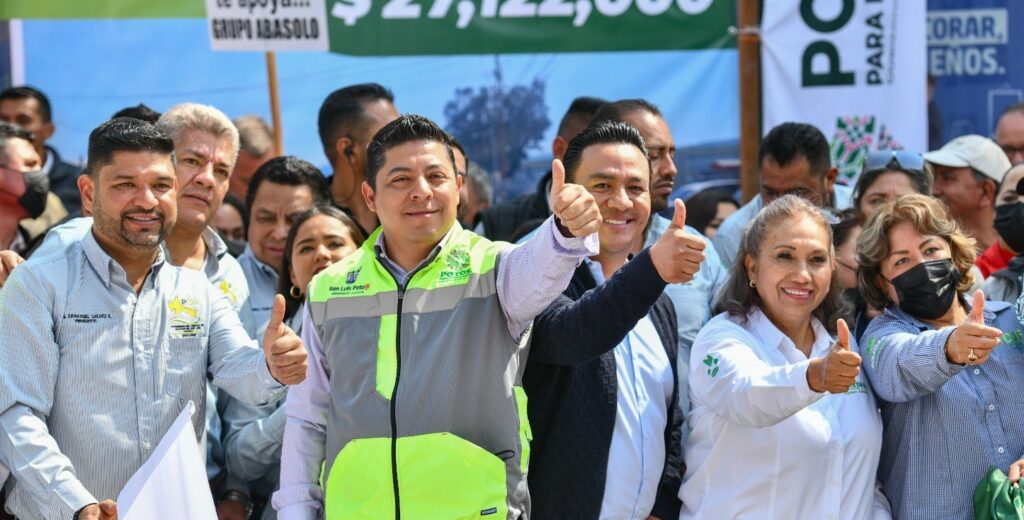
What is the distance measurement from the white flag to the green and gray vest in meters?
0.47

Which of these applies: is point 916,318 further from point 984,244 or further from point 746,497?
point 984,244

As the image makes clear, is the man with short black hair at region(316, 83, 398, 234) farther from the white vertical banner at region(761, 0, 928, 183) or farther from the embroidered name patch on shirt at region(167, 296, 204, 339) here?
the white vertical banner at region(761, 0, 928, 183)

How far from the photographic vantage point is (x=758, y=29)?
7.08 meters

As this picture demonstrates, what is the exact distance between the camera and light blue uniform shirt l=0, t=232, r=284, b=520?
3848 millimetres

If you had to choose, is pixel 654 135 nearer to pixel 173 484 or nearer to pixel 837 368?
pixel 837 368

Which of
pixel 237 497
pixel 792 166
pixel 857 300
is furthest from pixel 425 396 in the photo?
pixel 792 166

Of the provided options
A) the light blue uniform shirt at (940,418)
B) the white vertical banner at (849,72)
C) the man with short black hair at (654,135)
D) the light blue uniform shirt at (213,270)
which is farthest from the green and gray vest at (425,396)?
the white vertical banner at (849,72)

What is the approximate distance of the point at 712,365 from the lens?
4.06 metres

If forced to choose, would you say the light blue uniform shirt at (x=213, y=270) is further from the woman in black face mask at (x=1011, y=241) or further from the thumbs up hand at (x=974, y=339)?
the woman in black face mask at (x=1011, y=241)

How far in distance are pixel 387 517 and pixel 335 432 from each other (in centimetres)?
32

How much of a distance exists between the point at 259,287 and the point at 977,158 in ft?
11.1

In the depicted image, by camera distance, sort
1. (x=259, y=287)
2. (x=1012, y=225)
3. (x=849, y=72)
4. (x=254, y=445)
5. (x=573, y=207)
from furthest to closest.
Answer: (x=849, y=72), (x=259, y=287), (x=1012, y=225), (x=254, y=445), (x=573, y=207)

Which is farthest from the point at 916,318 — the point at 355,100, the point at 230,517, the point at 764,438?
the point at 355,100

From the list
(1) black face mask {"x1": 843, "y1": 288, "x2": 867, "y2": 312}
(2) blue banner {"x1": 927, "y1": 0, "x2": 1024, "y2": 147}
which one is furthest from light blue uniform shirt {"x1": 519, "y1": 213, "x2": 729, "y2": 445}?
(2) blue banner {"x1": 927, "y1": 0, "x2": 1024, "y2": 147}
